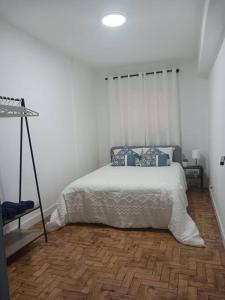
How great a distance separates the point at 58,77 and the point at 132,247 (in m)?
2.64

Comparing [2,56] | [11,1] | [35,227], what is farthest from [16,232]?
[11,1]

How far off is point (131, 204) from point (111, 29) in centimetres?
207

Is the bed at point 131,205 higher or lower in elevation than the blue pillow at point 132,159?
lower

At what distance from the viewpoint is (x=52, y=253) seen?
2439 mm

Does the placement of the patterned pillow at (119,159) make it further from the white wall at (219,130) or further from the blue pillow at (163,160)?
the white wall at (219,130)

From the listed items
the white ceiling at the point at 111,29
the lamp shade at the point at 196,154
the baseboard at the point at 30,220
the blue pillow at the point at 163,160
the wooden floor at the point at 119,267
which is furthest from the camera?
the lamp shade at the point at 196,154

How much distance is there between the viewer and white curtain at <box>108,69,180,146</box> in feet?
14.7

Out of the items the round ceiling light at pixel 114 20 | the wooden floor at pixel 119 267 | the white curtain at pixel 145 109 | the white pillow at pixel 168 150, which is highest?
the round ceiling light at pixel 114 20

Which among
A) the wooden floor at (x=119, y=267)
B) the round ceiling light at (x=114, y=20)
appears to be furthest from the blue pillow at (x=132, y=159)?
the round ceiling light at (x=114, y=20)

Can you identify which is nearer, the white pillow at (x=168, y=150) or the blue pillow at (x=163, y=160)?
the blue pillow at (x=163, y=160)

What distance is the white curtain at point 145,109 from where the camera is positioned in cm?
448

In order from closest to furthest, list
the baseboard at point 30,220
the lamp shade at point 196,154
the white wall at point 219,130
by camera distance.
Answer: the white wall at point 219,130, the baseboard at point 30,220, the lamp shade at point 196,154

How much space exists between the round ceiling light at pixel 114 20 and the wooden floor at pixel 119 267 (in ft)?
7.70

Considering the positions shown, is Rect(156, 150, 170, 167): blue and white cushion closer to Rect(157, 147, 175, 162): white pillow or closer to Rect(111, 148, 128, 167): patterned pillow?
Rect(157, 147, 175, 162): white pillow
